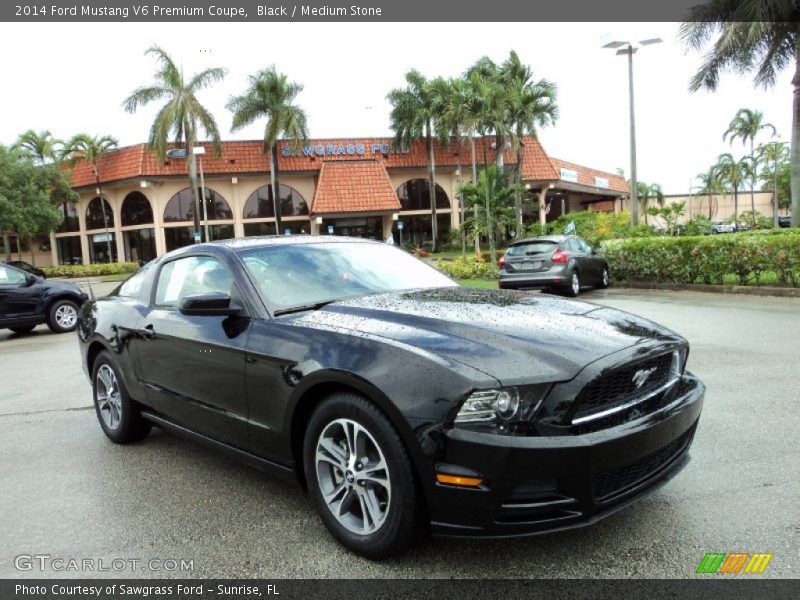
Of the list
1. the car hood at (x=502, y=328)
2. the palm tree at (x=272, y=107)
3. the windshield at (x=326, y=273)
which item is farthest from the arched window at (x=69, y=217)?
the car hood at (x=502, y=328)

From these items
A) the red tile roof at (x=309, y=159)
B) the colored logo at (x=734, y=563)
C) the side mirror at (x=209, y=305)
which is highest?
the red tile roof at (x=309, y=159)

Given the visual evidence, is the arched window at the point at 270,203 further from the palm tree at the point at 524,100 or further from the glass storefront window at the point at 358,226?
the palm tree at the point at 524,100

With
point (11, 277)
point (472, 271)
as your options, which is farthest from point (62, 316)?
point (472, 271)

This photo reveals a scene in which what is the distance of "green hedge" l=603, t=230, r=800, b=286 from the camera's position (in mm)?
12609

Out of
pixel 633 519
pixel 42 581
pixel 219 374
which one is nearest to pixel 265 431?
pixel 219 374

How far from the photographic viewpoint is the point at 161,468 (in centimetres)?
431

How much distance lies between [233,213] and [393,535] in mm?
40415

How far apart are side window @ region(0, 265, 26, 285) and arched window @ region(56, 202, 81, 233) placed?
1378 inches

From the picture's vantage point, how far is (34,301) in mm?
12086

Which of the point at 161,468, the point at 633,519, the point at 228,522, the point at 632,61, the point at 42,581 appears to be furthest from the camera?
the point at 632,61

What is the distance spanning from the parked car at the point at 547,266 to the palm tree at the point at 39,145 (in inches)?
1474

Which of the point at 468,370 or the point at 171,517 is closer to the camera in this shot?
the point at 468,370

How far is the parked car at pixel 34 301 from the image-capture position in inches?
→ 462

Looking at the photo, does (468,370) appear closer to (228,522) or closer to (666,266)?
(228,522)
